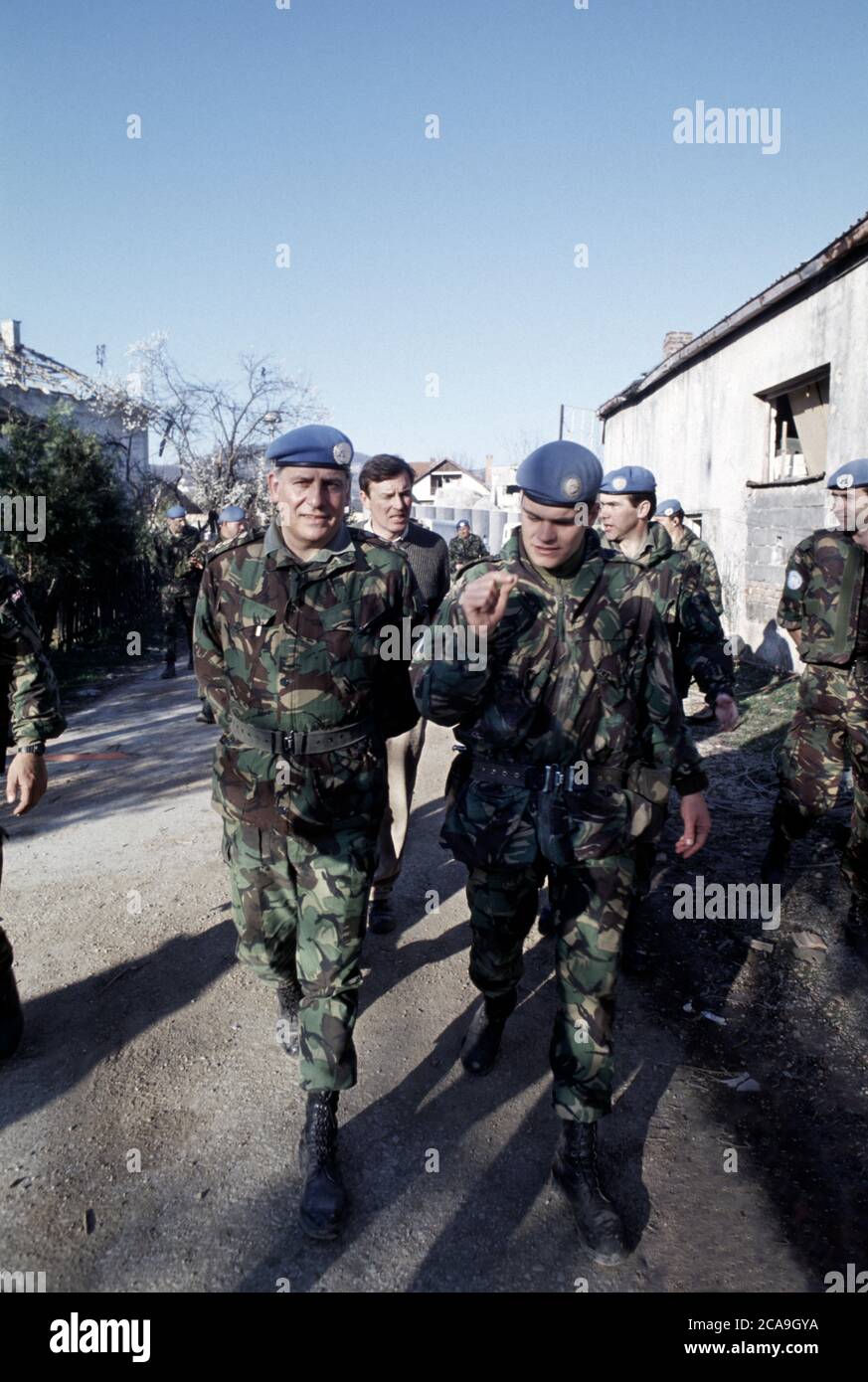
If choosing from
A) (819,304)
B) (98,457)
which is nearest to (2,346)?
(98,457)

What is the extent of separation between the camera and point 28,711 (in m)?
2.92

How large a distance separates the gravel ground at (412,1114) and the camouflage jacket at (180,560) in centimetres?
662

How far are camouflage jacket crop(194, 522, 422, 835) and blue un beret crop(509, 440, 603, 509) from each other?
53 cm

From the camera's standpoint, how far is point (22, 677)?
2.96 meters

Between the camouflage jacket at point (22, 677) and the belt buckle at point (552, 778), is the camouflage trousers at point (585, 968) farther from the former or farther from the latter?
the camouflage jacket at point (22, 677)

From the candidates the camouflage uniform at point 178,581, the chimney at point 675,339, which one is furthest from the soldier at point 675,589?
the chimney at point 675,339

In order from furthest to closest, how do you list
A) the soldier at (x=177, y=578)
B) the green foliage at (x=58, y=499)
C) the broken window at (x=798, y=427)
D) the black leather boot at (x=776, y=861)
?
the soldier at (x=177, y=578)
the green foliage at (x=58, y=499)
the broken window at (x=798, y=427)
the black leather boot at (x=776, y=861)

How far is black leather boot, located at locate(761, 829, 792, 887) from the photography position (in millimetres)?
4445

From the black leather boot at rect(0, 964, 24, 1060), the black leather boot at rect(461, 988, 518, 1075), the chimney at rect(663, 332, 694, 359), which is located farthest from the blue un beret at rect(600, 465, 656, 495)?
the chimney at rect(663, 332, 694, 359)

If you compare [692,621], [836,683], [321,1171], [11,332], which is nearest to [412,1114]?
[321,1171]

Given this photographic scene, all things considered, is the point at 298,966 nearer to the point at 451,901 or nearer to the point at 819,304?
the point at 451,901

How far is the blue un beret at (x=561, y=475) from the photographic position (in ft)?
8.03

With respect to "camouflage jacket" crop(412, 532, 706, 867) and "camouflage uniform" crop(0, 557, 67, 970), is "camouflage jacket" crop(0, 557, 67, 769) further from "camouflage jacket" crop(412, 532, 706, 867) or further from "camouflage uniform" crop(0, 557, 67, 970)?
"camouflage jacket" crop(412, 532, 706, 867)
